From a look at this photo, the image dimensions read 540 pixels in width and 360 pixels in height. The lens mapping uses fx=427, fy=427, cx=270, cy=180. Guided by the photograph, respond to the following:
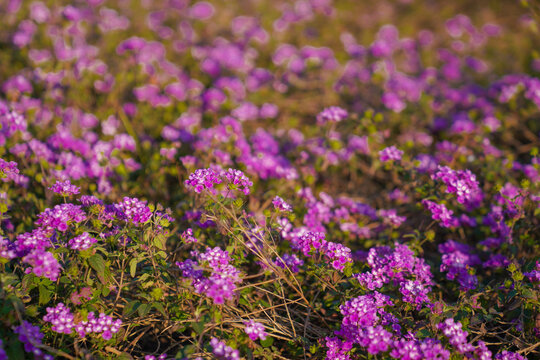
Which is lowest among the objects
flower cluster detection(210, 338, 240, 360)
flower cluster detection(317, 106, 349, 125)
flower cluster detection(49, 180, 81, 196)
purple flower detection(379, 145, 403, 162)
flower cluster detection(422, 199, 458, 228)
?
flower cluster detection(210, 338, 240, 360)

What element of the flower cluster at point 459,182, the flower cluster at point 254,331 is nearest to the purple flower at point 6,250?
the flower cluster at point 254,331

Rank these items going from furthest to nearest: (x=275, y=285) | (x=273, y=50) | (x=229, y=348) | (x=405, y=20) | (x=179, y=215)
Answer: (x=405, y=20) → (x=273, y=50) → (x=179, y=215) → (x=275, y=285) → (x=229, y=348)

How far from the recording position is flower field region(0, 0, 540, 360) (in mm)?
2557

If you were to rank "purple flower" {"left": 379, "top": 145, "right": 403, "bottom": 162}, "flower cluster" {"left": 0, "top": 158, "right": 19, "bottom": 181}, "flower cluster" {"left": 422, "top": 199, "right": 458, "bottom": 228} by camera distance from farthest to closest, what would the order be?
"purple flower" {"left": 379, "top": 145, "right": 403, "bottom": 162} → "flower cluster" {"left": 422, "top": 199, "right": 458, "bottom": 228} → "flower cluster" {"left": 0, "top": 158, "right": 19, "bottom": 181}

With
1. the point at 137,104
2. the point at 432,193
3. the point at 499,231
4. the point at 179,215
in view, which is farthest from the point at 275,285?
the point at 137,104

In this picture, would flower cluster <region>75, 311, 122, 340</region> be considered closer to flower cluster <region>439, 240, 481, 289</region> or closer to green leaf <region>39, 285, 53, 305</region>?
green leaf <region>39, 285, 53, 305</region>

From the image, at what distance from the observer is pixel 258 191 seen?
396 cm

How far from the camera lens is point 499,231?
3518 millimetres

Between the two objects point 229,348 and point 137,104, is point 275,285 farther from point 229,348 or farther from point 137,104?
point 137,104

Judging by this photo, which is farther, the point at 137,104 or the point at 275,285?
the point at 137,104

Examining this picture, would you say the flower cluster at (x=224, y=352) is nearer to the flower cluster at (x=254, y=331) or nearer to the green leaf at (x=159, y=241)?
the flower cluster at (x=254, y=331)

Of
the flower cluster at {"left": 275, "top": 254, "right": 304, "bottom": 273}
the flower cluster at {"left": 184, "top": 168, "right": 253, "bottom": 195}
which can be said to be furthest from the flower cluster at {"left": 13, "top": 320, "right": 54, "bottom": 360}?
the flower cluster at {"left": 275, "top": 254, "right": 304, "bottom": 273}

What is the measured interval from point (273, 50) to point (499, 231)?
440 cm

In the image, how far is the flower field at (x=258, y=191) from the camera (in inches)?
101
